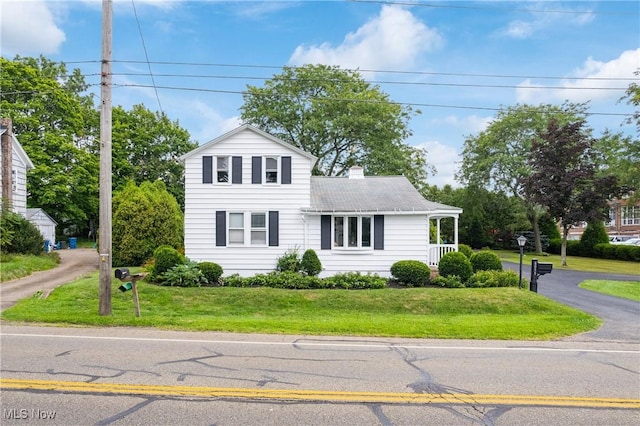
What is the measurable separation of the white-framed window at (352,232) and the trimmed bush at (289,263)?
183 centimetres

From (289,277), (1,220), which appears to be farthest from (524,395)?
(1,220)

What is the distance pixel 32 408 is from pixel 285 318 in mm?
7070

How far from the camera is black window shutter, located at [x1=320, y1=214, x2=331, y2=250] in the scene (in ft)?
57.9

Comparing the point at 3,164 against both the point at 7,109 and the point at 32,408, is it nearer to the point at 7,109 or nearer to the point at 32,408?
the point at 7,109

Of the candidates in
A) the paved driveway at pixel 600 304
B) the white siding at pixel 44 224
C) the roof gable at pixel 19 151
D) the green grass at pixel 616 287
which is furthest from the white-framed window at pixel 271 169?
the white siding at pixel 44 224

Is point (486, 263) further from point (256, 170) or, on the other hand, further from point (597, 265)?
point (597, 265)

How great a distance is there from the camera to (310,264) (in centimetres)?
1669

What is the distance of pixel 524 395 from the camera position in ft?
17.3

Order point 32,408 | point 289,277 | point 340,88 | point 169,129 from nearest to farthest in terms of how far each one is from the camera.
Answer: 1. point 32,408
2. point 289,277
3. point 340,88
4. point 169,129

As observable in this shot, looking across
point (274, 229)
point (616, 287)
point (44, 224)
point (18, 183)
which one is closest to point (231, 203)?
point (274, 229)

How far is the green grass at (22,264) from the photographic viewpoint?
16109mm

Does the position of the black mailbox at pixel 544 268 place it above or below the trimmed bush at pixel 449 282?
above

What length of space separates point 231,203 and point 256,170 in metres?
1.72

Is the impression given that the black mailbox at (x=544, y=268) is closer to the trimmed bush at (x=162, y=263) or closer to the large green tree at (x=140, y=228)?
the trimmed bush at (x=162, y=263)
